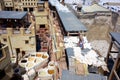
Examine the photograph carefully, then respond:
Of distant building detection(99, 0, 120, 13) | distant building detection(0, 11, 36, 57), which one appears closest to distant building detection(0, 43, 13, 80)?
distant building detection(0, 11, 36, 57)

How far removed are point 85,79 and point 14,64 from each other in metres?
16.8

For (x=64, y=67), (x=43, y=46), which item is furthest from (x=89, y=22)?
(x=64, y=67)

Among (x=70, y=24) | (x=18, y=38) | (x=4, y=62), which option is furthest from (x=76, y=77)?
(x=18, y=38)

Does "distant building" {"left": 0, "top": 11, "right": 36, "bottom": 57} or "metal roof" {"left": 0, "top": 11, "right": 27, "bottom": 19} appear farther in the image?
"metal roof" {"left": 0, "top": 11, "right": 27, "bottom": 19}

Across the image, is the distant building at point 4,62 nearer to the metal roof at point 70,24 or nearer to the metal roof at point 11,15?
the metal roof at point 70,24

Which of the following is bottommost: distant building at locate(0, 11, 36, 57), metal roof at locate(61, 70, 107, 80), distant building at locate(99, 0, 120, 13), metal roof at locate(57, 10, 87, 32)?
distant building at locate(0, 11, 36, 57)

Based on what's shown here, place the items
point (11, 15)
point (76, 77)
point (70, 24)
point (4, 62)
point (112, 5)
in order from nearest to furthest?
point (76, 77), point (4, 62), point (70, 24), point (11, 15), point (112, 5)

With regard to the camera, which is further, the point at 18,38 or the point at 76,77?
the point at 18,38

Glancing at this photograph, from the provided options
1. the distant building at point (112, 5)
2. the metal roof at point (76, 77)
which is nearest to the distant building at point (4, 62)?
the metal roof at point (76, 77)

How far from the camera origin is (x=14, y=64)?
2759cm

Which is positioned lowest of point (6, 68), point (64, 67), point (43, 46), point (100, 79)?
point (43, 46)

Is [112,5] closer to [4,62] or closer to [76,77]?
[4,62]

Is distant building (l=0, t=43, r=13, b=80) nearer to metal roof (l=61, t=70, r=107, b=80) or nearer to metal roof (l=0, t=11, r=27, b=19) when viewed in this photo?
metal roof (l=61, t=70, r=107, b=80)

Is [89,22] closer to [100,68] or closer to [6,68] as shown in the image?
[100,68]
